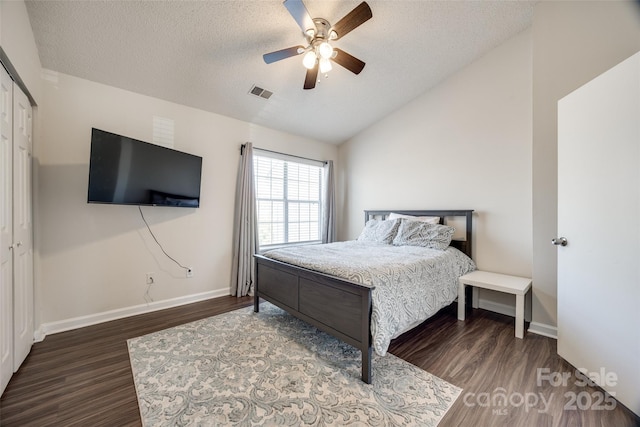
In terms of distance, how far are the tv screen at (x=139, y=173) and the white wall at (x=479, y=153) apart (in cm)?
298

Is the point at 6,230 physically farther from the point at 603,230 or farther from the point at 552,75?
the point at 552,75

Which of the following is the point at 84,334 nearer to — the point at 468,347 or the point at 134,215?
the point at 134,215

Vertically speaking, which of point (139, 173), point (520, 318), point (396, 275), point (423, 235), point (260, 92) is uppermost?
point (260, 92)

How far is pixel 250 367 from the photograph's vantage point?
1.95 m

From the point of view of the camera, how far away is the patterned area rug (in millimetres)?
1492

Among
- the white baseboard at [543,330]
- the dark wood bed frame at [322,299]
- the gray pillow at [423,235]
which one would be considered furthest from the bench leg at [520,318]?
the dark wood bed frame at [322,299]

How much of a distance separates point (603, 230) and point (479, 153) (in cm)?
177

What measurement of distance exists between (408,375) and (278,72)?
3.24 metres

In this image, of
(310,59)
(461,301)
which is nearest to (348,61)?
(310,59)

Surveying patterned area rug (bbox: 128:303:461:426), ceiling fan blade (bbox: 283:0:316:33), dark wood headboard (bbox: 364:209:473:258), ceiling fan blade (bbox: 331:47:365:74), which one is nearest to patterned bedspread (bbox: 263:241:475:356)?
dark wood headboard (bbox: 364:209:473:258)

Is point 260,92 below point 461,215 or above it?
above

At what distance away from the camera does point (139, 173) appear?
8.62 feet

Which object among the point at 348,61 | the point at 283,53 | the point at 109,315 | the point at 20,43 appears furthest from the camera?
the point at 109,315

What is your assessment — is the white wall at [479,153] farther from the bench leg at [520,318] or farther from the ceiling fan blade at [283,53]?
the ceiling fan blade at [283,53]
